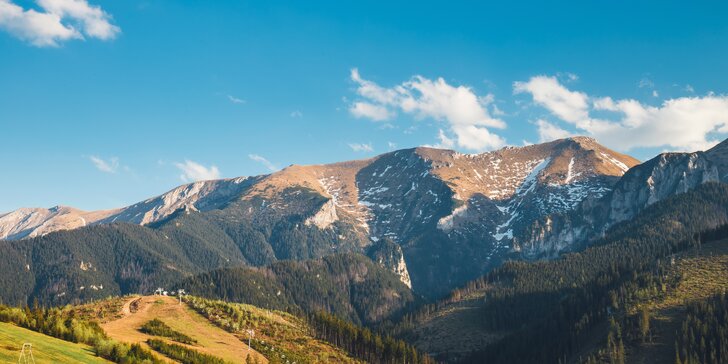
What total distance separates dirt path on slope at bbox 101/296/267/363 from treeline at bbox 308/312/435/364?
45.6 m

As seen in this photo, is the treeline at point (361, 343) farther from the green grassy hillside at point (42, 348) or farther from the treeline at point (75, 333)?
the green grassy hillside at point (42, 348)

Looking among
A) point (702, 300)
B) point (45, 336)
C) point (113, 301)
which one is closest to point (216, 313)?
point (113, 301)

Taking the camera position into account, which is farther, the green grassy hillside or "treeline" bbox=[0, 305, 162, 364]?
"treeline" bbox=[0, 305, 162, 364]

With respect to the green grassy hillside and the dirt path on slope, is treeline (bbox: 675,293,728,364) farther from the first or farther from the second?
the green grassy hillside

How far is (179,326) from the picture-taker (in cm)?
12812

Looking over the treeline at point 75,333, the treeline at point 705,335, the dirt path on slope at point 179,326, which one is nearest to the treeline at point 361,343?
the dirt path on slope at point 179,326

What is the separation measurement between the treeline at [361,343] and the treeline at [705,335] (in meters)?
80.9

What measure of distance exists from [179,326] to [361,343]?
72.1 metres

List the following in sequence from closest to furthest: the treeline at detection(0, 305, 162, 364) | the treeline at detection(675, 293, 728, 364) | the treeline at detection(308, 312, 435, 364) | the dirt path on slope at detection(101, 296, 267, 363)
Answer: the treeline at detection(0, 305, 162, 364), the dirt path on slope at detection(101, 296, 267, 363), the treeline at detection(675, 293, 728, 364), the treeline at detection(308, 312, 435, 364)

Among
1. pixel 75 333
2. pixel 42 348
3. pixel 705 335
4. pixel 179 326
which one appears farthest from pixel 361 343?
pixel 42 348

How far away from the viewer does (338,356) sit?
146250mm

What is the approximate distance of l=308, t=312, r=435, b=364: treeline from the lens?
17850 centimetres

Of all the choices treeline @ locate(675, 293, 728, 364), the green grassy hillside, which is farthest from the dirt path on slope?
treeline @ locate(675, 293, 728, 364)

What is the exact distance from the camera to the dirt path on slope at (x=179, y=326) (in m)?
110
